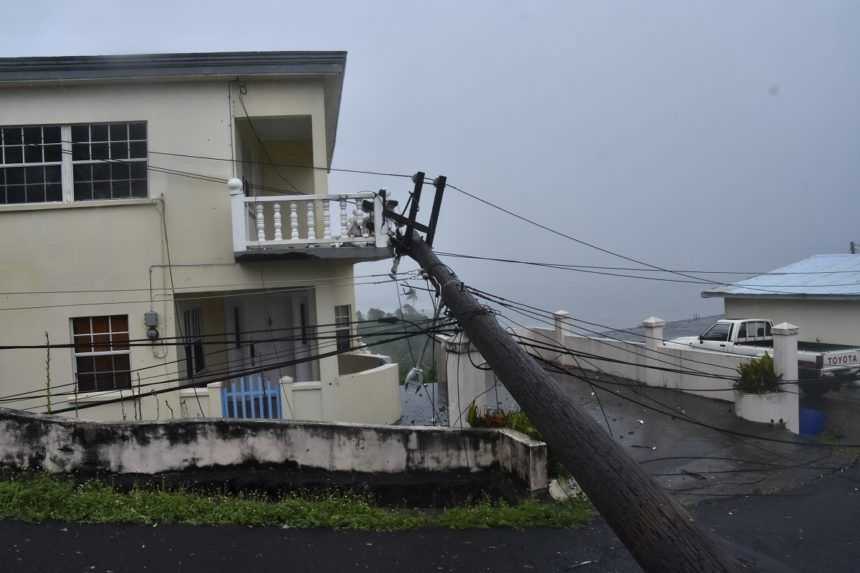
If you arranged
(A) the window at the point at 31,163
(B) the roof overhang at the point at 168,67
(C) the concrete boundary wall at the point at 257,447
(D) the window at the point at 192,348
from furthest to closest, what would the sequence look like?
(D) the window at the point at 192,348
(A) the window at the point at 31,163
(B) the roof overhang at the point at 168,67
(C) the concrete boundary wall at the point at 257,447

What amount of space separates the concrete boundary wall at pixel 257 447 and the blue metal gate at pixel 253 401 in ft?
11.0

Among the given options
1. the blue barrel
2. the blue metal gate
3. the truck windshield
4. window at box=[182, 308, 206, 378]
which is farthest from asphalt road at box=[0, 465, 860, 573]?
the truck windshield

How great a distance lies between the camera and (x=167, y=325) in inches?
449

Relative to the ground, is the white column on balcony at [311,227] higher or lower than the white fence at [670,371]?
higher

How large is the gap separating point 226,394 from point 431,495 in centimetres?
481

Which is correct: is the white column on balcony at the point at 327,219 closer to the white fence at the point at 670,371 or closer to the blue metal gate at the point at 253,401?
the white fence at the point at 670,371

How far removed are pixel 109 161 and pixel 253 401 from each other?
475 centimetres

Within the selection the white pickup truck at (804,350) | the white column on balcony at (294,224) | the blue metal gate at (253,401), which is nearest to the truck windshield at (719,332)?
the white pickup truck at (804,350)

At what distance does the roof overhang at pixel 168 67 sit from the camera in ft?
36.0

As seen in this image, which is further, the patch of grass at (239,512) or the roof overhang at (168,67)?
the roof overhang at (168,67)

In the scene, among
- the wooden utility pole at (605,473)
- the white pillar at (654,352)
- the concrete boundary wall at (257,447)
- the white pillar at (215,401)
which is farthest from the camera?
the white pillar at (654,352)

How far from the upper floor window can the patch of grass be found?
5.56m

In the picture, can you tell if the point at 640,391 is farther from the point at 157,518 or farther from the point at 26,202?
the point at 26,202

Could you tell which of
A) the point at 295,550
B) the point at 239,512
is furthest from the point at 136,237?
the point at 295,550
